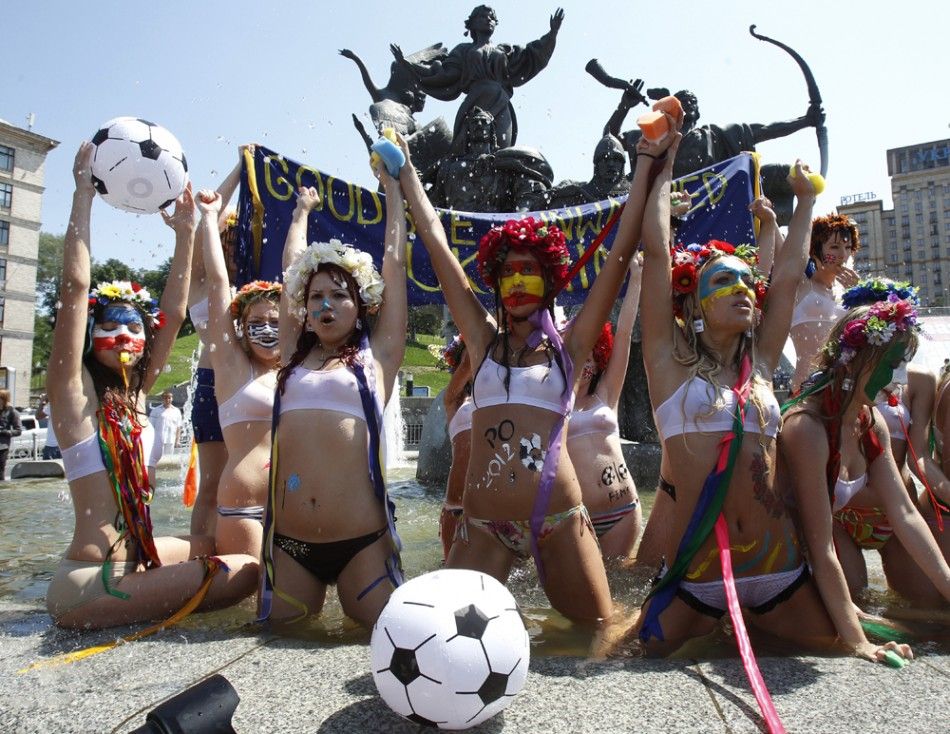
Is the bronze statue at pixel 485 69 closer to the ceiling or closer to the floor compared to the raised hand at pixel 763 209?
closer to the ceiling

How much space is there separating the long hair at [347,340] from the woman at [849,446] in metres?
2.11

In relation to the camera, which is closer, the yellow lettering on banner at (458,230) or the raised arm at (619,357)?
the raised arm at (619,357)

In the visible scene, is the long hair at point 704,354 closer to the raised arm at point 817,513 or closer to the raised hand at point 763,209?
the raised arm at point 817,513

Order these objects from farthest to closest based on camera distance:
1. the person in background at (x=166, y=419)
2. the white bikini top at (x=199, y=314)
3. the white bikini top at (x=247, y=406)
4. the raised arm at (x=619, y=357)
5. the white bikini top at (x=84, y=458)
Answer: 1. the person in background at (x=166, y=419)
2. the raised arm at (x=619, y=357)
3. the white bikini top at (x=199, y=314)
4. the white bikini top at (x=247, y=406)
5. the white bikini top at (x=84, y=458)

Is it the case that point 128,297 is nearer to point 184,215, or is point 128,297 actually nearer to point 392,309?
point 184,215

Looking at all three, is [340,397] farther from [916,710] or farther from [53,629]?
[916,710]

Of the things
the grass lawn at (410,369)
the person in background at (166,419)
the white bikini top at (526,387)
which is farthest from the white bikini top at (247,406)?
the grass lawn at (410,369)

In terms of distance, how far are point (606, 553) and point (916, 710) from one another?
2581 millimetres


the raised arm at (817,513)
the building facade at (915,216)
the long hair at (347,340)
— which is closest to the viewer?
the raised arm at (817,513)

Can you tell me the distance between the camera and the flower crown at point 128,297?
3.71m

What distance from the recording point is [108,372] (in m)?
3.71

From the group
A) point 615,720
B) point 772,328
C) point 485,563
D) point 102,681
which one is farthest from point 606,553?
point 102,681

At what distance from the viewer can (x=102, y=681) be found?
8.14 feet

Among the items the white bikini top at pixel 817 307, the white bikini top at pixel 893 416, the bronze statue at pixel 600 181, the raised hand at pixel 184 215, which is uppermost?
the bronze statue at pixel 600 181
